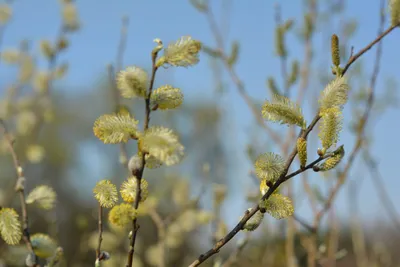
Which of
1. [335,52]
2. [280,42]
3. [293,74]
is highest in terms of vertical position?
[280,42]

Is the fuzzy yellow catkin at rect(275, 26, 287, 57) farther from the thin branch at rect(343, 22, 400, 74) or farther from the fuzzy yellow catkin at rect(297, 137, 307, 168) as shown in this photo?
the fuzzy yellow catkin at rect(297, 137, 307, 168)

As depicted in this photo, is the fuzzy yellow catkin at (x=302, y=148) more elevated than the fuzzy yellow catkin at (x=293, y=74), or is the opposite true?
the fuzzy yellow catkin at (x=293, y=74)

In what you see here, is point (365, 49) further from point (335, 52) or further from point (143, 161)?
point (143, 161)

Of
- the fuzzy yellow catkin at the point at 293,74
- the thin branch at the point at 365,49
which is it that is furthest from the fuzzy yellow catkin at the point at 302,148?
the fuzzy yellow catkin at the point at 293,74

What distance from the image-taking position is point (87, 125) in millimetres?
10500

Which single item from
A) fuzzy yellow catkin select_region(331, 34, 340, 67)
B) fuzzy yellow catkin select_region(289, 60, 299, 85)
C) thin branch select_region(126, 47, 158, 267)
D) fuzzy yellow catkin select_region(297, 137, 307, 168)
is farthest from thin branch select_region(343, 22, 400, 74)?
fuzzy yellow catkin select_region(289, 60, 299, 85)

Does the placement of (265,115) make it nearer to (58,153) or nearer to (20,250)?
(20,250)

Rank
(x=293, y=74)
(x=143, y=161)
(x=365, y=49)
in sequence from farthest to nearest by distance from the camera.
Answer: (x=293, y=74), (x=365, y=49), (x=143, y=161)

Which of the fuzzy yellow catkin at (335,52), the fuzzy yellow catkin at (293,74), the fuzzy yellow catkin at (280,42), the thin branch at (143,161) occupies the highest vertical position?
the fuzzy yellow catkin at (280,42)

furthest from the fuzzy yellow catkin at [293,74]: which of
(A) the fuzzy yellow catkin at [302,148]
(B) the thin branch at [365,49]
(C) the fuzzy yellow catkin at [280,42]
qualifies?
(A) the fuzzy yellow catkin at [302,148]

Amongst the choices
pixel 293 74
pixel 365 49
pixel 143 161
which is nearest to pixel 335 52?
pixel 365 49

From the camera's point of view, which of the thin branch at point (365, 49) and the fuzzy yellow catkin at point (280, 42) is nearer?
the thin branch at point (365, 49)

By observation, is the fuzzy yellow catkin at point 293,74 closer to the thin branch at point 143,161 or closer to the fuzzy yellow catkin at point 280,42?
the fuzzy yellow catkin at point 280,42

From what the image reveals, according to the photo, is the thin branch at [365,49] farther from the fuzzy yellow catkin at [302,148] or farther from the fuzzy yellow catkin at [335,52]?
the fuzzy yellow catkin at [302,148]
